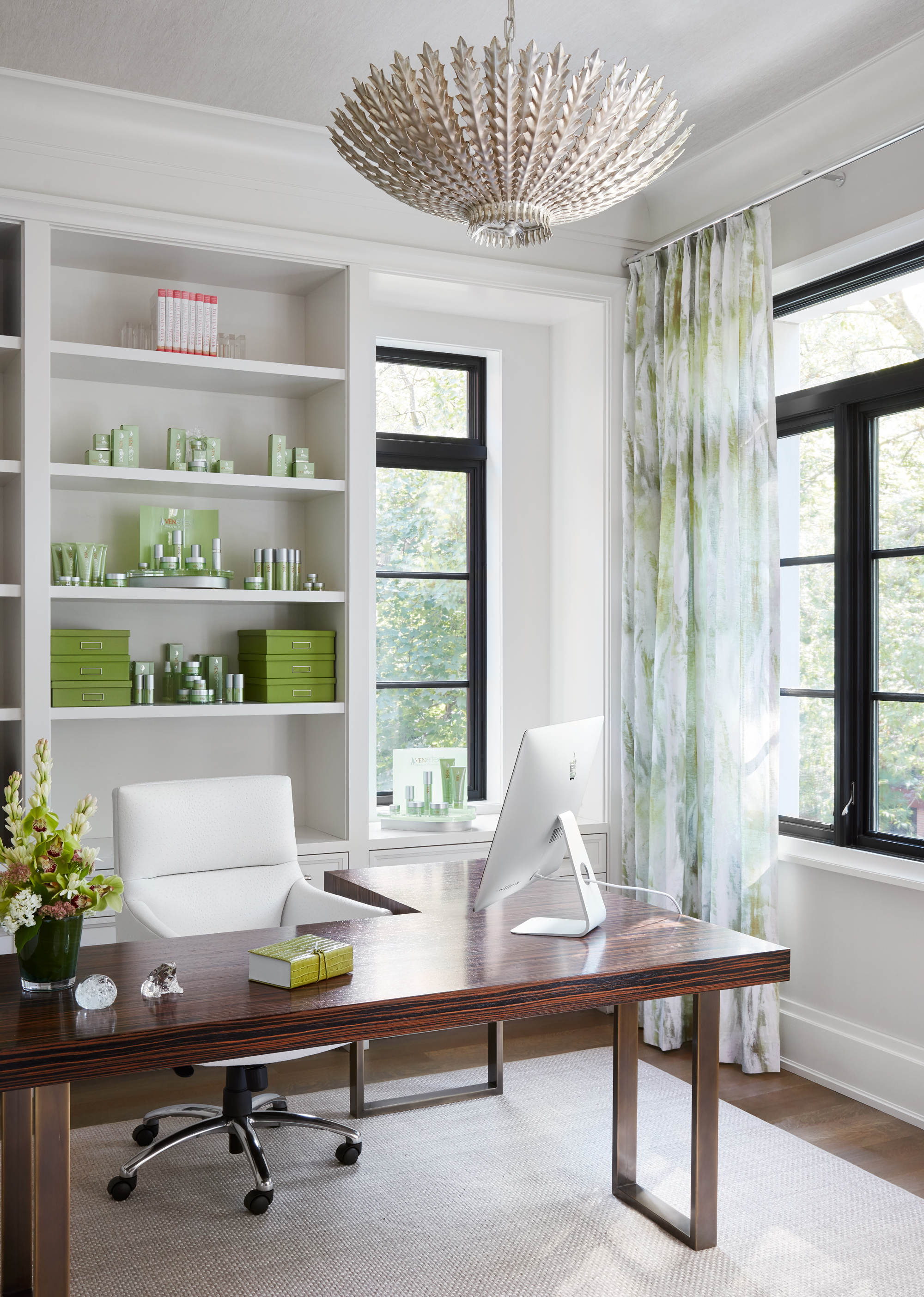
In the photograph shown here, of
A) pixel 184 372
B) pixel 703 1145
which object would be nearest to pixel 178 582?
pixel 184 372

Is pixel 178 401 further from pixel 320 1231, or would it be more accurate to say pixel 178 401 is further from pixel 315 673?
pixel 320 1231

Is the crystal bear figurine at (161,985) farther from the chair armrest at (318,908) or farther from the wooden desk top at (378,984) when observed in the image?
the chair armrest at (318,908)

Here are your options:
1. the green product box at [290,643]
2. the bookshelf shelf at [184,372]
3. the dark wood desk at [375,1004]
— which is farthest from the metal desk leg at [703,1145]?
the bookshelf shelf at [184,372]

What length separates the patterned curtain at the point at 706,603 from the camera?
351cm

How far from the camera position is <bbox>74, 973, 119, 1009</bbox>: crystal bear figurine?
1.90 m

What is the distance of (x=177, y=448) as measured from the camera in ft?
12.0

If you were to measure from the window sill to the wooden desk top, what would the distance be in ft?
2.97

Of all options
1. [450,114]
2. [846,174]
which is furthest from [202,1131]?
[846,174]

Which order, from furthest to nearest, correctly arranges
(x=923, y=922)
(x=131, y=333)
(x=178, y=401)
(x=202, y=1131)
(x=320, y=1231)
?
1. (x=178, y=401)
2. (x=131, y=333)
3. (x=923, y=922)
4. (x=202, y=1131)
5. (x=320, y=1231)

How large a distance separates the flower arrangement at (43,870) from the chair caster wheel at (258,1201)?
3.28ft

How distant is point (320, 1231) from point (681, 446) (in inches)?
103

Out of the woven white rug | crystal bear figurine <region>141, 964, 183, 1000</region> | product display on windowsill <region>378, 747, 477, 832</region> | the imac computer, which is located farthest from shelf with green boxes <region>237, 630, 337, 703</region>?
crystal bear figurine <region>141, 964, 183, 1000</region>

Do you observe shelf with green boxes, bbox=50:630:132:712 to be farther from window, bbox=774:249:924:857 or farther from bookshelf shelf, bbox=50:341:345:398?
window, bbox=774:249:924:857

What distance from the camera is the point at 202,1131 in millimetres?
2752
